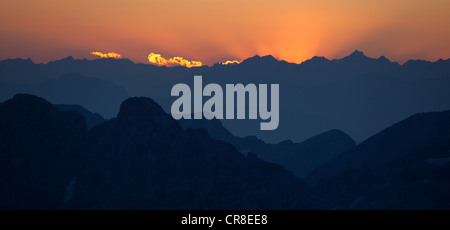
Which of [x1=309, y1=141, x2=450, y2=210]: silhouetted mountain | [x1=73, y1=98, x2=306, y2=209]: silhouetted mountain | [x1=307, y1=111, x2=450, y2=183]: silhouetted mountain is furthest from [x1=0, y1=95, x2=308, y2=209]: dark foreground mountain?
[x1=307, y1=111, x2=450, y2=183]: silhouetted mountain

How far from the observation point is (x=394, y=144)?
18762 cm

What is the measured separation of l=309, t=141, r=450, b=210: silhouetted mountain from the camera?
131 metres

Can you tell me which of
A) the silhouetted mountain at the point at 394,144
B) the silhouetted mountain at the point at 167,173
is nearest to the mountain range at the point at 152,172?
the silhouetted mountain at the point at 167,173

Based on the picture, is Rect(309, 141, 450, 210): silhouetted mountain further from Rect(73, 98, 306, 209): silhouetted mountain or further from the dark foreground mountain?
Rect(73, 98, 306, 209): silhouetted mountain

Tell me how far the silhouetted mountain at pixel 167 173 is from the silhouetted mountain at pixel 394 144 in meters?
36.6

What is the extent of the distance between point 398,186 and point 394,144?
5211 cm

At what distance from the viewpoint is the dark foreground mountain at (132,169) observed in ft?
476

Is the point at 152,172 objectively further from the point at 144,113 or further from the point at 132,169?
the point at 144,113

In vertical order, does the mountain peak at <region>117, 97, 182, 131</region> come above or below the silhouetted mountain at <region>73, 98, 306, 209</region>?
above

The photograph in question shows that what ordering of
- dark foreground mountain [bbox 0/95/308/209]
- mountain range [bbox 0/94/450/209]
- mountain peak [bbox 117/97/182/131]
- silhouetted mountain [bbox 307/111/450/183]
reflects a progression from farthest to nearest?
1. silhouetted mountain [bbox 307/111/450/183]
2. mountain peak [bbox 117/97/182/131]
3. dark foreground mountain [bbox 0/95/308/209]
4. mountain range [bbox 0/94/450/209]

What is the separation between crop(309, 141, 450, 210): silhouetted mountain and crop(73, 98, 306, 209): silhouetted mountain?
8859 mm

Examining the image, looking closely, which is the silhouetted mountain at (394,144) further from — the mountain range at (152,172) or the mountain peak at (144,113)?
the mountain peak at (144,113)

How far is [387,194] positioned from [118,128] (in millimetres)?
65934
